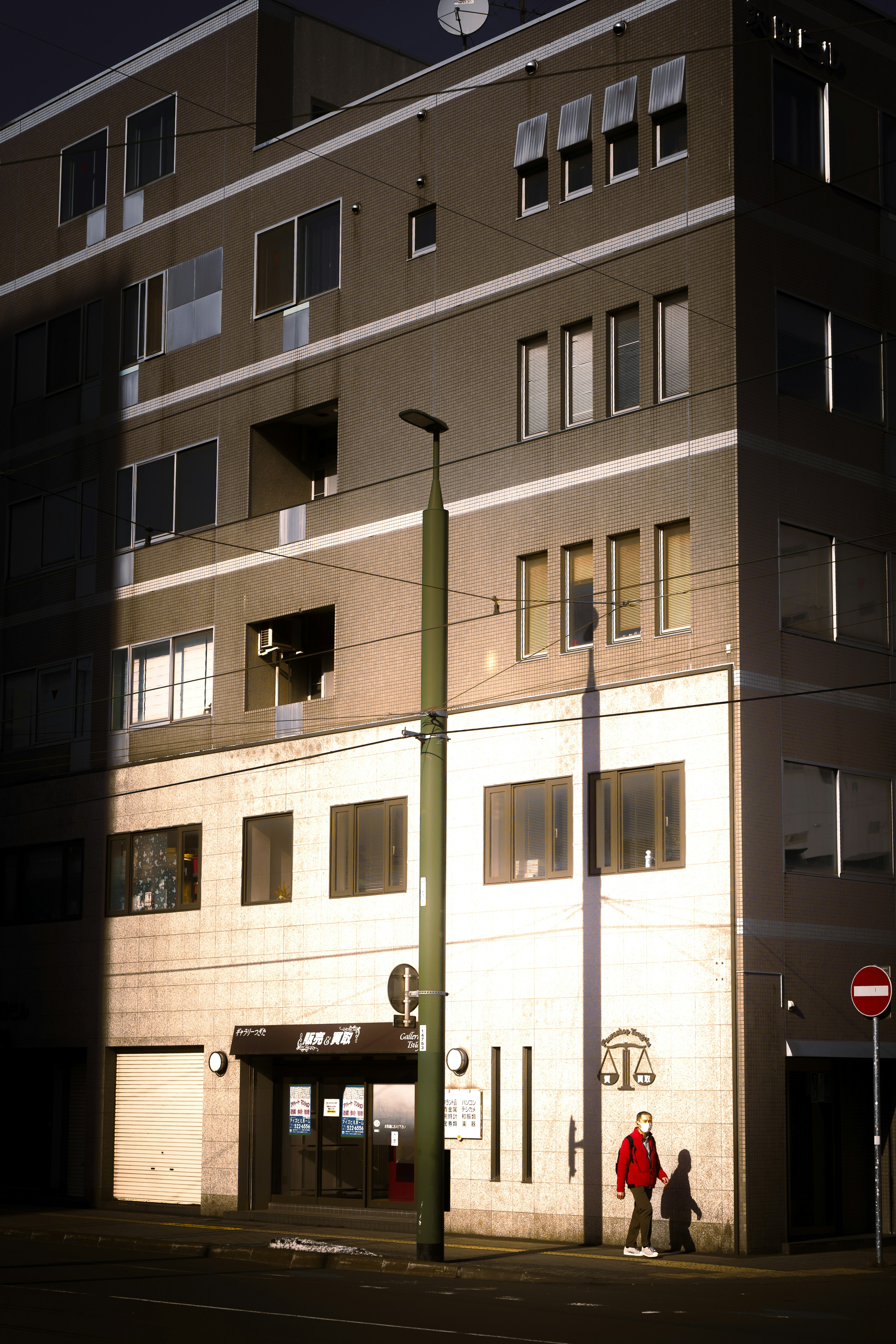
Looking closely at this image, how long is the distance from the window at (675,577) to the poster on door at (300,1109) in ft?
35.7

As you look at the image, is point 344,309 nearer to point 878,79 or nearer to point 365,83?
point 365,83

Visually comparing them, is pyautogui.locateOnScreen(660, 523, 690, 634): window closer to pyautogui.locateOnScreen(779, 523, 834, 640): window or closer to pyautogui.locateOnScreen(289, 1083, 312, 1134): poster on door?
pyautogui.locateOnScreen(779, 523, 834, 640): window

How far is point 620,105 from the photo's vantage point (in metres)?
27.1

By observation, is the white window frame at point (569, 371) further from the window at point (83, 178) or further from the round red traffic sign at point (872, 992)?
the window at point (83, 178)

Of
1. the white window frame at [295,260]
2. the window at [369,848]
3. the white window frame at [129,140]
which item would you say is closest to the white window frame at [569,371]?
the white window frame at [295,260]

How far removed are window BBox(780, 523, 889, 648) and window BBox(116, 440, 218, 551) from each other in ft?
41.2

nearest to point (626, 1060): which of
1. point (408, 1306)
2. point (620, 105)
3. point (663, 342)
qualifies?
point (408, 1306)

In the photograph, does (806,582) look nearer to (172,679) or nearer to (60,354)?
(172,679)

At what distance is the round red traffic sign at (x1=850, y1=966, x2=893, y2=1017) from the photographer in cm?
2147

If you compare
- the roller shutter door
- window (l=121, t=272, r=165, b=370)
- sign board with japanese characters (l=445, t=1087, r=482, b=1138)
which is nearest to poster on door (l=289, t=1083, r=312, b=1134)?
the roller shutter door

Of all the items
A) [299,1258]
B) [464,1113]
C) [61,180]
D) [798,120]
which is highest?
[61,180]

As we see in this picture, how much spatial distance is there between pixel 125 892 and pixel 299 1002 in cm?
584

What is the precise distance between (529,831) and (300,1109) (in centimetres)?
739

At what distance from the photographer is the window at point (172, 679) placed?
33.2 meters
